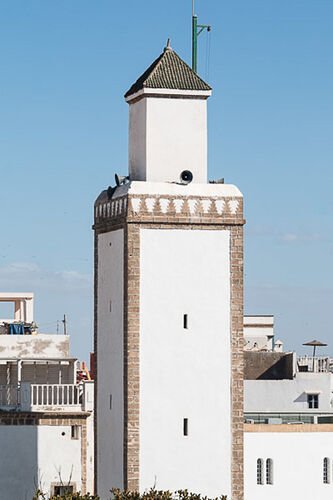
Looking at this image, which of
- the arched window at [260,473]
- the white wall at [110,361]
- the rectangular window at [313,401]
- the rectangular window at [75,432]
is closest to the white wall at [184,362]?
the white wall at [110,361]

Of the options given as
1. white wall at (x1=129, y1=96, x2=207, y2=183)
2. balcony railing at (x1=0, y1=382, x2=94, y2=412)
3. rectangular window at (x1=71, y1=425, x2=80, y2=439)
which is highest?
white wall at (x1=129, y1=96, x2=207, y2=183)

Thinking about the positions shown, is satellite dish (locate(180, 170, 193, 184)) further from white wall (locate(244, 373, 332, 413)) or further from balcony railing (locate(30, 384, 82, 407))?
white wall (locate(244, 373, 332, 413))

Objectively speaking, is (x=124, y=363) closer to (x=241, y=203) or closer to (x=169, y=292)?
(x=169, y=292)

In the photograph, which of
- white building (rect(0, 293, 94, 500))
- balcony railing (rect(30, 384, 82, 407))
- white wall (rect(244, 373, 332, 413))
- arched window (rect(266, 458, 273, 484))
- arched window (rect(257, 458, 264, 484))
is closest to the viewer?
white building (rect(0, 293, 94, 500))

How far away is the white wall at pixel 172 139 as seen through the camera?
4559 centimetres

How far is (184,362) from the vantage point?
44688 millimetres

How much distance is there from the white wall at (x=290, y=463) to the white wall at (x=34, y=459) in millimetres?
6083

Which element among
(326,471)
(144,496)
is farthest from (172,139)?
(326,471)

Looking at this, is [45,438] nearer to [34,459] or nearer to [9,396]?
[34,459]

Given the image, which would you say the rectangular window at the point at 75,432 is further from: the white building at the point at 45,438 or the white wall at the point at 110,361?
the white wall at the point at 110,361

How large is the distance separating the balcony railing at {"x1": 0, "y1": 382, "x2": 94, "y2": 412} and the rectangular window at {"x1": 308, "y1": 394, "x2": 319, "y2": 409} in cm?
1404

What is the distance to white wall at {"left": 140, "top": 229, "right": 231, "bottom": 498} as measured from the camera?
145ft

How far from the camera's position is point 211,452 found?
4466cm

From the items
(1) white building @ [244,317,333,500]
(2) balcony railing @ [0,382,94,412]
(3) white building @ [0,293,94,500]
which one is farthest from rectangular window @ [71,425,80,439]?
(1) white building @ [244,317,333,500]
